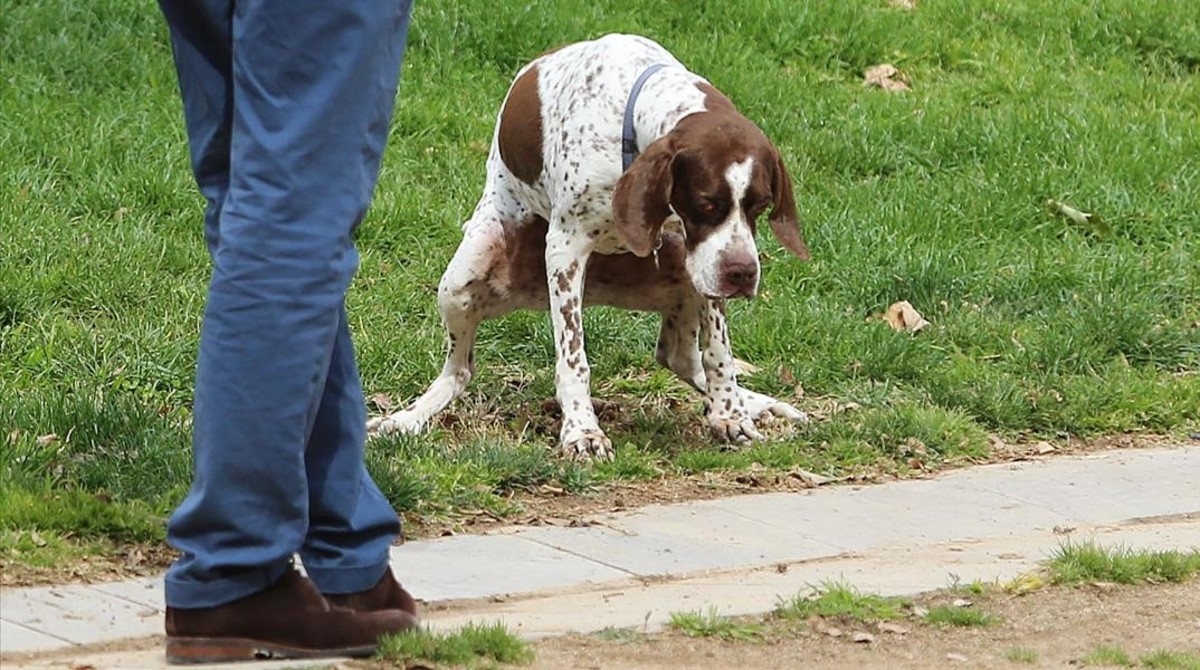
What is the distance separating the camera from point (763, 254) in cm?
795

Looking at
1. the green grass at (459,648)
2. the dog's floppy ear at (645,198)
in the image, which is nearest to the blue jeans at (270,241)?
the green grass at (459,648)

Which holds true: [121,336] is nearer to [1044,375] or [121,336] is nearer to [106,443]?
[106,443]

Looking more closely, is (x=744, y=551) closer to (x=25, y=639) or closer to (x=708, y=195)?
(x=708, y=195)

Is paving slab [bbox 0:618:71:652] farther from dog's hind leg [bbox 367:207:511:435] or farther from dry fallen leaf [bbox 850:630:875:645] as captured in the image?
dog's hind leg [bbox 367:207:511:435]

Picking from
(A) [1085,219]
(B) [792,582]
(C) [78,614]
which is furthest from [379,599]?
(A) [1085,219]

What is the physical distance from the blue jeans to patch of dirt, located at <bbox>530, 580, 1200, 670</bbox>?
0.66 meters

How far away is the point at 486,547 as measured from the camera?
4.75 metres

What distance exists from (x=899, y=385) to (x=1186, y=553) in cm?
182

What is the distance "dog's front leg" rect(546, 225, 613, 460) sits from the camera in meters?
6.09

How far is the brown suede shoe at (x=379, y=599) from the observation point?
3.67 meters

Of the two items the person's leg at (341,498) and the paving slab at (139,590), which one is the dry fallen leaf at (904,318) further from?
the person's leg at (341,498)

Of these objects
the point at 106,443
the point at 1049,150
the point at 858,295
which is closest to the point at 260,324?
the point at 106,443

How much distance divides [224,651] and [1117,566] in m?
2.31

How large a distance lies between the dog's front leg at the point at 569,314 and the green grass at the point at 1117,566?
1695 mm
